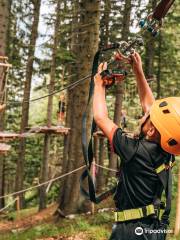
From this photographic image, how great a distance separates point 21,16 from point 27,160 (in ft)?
46.4

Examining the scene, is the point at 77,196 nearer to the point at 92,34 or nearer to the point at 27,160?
the point at 92,34

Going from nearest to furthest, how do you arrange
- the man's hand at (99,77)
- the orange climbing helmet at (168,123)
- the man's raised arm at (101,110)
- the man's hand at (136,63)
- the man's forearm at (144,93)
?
1. the orange climbing helmet at (168,123)
2. the man's raised arm at (101,110)
3. the man's hand at (99,77)
4. the man's hand at (136,63)
5. the man's forearm at (144,93)

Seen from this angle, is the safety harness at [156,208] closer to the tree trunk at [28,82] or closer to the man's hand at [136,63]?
the man's hand at [136,63]

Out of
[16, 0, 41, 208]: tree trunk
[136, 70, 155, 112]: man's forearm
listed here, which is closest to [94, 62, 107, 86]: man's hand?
[136, 70, 155, 112]: man's forearm

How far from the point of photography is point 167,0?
346cm

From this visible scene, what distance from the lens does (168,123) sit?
2.99 meters

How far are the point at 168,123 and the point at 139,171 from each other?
1.49 ft

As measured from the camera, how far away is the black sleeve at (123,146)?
3.04 meters

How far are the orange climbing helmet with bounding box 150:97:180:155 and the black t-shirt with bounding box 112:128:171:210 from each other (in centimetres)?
13

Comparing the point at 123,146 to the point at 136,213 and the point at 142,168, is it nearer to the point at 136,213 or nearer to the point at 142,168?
the point at 142,168

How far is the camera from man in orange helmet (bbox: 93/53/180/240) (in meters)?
3.06

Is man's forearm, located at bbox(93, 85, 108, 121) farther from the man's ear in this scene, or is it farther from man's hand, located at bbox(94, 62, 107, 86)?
the man's ear

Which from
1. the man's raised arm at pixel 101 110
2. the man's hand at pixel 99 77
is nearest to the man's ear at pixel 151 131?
the man's raised arm at pixel 101 110

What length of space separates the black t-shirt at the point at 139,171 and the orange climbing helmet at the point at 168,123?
0.44ft
